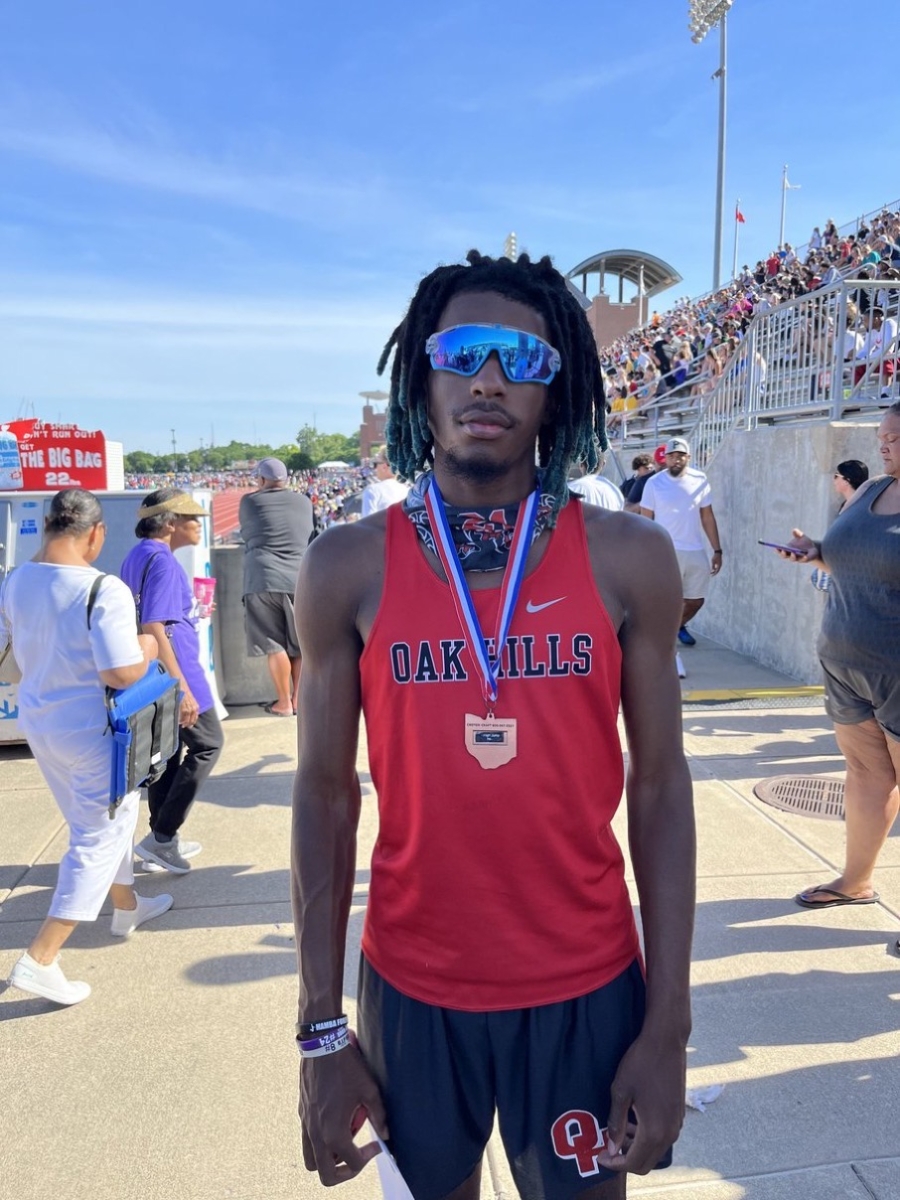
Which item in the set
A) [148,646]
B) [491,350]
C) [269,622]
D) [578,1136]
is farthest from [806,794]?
[491,350]

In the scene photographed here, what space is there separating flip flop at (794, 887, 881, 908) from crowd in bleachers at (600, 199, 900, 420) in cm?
874

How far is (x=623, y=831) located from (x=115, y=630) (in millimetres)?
2607

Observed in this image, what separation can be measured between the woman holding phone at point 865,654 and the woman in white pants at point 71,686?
2.64 metres

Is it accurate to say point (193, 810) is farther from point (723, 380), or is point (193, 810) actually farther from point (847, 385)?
point (723, 380)

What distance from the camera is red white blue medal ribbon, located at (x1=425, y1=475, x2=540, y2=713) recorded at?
1.35 meters

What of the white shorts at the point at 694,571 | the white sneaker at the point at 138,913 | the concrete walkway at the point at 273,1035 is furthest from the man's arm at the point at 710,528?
the white sneaker at the point at 138,913

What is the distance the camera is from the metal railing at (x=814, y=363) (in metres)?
6.73

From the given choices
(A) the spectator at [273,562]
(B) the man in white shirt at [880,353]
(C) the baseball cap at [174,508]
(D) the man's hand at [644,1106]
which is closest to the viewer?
(D) the man's hand at [644,1106]

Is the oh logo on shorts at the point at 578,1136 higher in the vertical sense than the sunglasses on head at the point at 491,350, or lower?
lower

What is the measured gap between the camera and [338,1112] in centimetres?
137

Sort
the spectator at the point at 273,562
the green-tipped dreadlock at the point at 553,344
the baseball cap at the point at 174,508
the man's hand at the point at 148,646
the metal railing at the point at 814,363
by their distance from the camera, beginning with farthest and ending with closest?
1. the metal railing at the point at 814,363
2. the spectator at the point at 273,562
3. the baseball cap at the point at 174,508
4. the man's hand at the point at 148,646
5. the green-tipped dreadlock at the point at 553,344

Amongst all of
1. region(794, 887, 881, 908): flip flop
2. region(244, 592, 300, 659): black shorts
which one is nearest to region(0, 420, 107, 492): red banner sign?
region(244, 592, 300, 659): black shorts

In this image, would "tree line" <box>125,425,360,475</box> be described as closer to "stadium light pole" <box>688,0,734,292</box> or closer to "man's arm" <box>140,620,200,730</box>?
"stadium light pole" <box>688,0,734,292</box>

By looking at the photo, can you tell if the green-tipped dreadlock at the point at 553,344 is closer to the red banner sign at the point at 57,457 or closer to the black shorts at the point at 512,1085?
the black shorts at the point at 512,1085
